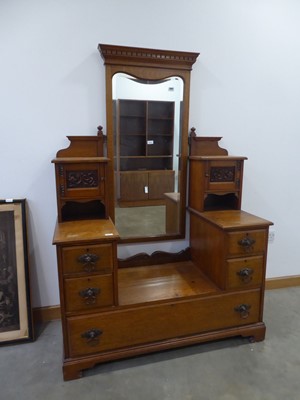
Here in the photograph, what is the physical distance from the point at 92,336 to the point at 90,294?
10.0 inches

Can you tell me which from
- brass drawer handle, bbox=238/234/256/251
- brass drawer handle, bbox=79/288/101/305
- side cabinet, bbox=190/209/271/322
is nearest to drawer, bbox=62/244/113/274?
brass drawer handle, bbox=79/288/101/305

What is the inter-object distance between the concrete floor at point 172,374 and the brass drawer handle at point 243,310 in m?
0.20

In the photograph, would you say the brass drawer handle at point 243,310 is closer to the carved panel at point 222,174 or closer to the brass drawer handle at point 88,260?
the carved panel at point 222,174

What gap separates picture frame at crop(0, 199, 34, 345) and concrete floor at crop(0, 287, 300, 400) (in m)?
0.11

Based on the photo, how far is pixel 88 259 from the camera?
154 centimetres

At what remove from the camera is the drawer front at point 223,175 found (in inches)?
78.7

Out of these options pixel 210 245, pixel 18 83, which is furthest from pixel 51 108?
pixel 210 245

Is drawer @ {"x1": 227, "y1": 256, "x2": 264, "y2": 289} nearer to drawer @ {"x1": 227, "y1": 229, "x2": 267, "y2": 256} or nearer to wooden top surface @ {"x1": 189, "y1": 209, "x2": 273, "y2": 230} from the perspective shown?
drawer @ {"x1": 227, "y1": 229, "x2": 267, "y2": 256}

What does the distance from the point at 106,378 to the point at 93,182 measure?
44.2 inches

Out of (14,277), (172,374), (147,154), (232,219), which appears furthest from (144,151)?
(172,374)

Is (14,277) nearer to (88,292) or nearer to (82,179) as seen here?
(88,292)

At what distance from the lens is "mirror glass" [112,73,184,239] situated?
201 centimetres

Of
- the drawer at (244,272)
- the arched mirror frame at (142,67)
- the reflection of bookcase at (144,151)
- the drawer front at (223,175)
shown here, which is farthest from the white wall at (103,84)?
the drawer at (244,272)

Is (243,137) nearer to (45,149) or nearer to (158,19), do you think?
(158,19)
